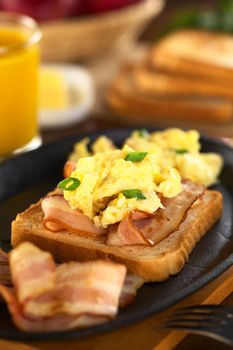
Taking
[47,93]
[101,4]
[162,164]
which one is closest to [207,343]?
[162,164]

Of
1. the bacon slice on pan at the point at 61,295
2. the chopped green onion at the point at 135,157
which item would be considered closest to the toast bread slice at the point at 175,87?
the chopped green onion at the point at 135,157

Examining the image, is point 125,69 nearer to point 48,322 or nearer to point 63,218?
point 63,218

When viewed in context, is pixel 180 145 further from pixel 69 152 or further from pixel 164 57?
pixel 164 57

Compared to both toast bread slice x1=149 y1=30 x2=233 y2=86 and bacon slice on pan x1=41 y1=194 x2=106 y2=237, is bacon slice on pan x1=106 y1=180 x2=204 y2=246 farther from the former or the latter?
toast bread slice x1=149 y1=30 x2=233 y2=86

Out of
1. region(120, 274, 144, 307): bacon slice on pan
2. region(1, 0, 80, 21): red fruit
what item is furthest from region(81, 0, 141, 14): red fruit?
region(120, 274, 144, 307): bacon slice on pan

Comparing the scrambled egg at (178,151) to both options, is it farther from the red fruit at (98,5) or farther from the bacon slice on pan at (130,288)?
the red fruit at (98,5)

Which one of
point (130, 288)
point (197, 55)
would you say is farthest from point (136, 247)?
point (197, 55)

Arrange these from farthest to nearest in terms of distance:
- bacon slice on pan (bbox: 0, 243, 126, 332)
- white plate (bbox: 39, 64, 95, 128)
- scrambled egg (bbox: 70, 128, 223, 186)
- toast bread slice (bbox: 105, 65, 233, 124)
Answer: toast bread slice (bbox: 105, 65, 233, 124) → white plate (bbox: 39, 64, 95, 128) → scrambled egg (bbox: 70, 128, 223, 186) → bacon slice on pan (bbox: 0, 243, 126, 332)
